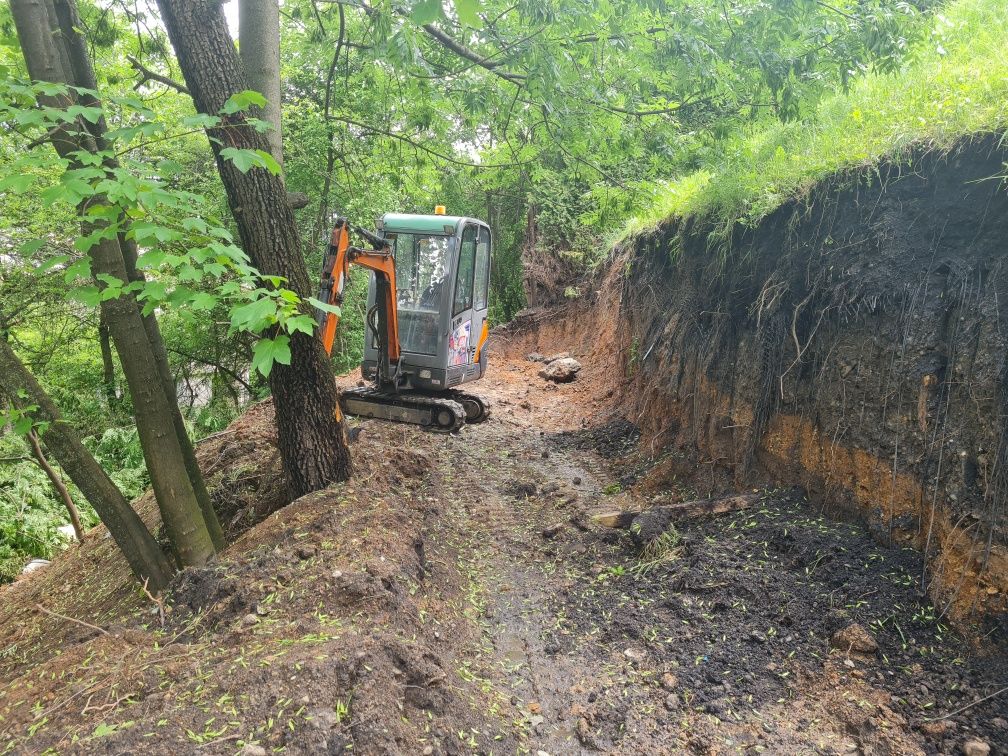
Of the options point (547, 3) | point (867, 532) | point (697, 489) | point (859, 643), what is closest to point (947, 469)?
point (867, 532)

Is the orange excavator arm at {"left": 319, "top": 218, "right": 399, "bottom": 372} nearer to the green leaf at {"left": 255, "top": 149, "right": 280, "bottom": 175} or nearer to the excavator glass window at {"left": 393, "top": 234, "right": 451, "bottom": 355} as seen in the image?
the excavator glass window at {"left": 393, "top": 234, "right": 451, "bottom": 355}

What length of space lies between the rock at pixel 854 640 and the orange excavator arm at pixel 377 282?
4214 mm

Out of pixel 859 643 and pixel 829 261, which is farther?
pixel 829 261

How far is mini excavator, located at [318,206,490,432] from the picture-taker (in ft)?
26.8

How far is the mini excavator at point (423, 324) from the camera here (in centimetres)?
817

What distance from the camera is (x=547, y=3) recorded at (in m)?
4.40

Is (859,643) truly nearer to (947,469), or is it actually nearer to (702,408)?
(947,469)

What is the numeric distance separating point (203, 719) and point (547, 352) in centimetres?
1524

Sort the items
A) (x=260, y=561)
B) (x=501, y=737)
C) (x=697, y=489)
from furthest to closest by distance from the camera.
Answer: (x=697, y=489) < (x=260, y=561) < (x=501, y=737)

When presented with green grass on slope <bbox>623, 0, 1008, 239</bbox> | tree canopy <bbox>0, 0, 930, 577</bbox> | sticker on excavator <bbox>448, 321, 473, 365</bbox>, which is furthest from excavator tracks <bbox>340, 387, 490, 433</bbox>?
green grass on slope <bbox>623, 0, 1008, 239</bbox>

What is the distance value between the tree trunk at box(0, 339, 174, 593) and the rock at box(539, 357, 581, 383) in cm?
1019

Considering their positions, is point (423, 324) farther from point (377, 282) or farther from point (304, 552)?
point (304, 552)

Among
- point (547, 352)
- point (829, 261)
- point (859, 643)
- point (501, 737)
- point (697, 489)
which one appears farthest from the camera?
point (547, 352)

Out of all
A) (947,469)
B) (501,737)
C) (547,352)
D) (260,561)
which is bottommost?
(547,352)
